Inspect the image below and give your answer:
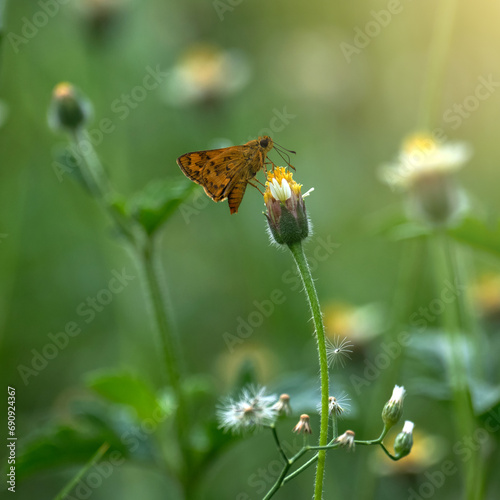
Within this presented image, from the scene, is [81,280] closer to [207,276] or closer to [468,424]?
[207,276]

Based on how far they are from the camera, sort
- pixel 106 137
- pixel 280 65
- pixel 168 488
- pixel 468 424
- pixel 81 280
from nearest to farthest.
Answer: pixel 468 424 < pixel 168 488 < pixel 81 280 < pixel 106 137 < pixel 280 65

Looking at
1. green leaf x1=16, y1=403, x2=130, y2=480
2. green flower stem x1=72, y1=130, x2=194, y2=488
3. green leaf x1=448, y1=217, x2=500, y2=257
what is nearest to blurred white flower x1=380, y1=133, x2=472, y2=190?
green leaf x1=448, y1=217, x2=500, y2=257

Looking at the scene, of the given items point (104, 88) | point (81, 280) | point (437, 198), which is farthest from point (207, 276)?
point (437, 198)

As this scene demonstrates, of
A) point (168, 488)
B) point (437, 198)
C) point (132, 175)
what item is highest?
point (132, 175)

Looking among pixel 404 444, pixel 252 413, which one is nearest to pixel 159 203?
pixel 252 413

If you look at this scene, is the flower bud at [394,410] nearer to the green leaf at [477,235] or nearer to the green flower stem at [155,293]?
the green flower stem at [155,293]

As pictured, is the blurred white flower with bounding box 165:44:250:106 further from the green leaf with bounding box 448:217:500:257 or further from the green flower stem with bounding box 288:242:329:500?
the green flower stem with bounding box 288:242:329:500

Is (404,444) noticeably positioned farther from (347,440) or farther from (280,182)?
(280,182)
